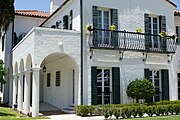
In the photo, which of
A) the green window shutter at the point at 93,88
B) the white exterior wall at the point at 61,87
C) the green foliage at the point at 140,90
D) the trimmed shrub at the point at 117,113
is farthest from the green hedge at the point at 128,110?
the white exterior wall at the point at 61,87

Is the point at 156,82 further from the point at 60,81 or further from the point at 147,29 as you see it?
the point at 60,81

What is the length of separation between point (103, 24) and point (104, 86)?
4227 millimetres

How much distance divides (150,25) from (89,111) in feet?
28.0

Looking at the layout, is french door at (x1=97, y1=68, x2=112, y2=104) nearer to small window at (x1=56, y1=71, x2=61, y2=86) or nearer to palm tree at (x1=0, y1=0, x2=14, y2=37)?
small window at (x1=56, y1=71, x2=61, y2=86)

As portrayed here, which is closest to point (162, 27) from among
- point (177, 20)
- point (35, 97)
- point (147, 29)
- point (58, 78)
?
point (147, 29)

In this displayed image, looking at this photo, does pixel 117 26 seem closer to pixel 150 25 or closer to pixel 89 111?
pixel 150 25

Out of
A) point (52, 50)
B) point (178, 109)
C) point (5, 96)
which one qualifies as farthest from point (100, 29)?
point (5, 96)

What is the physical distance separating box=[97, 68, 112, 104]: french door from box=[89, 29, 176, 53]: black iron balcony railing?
1.71 metres

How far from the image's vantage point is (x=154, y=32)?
20.3m

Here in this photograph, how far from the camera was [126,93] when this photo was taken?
Result: 59.8 ft

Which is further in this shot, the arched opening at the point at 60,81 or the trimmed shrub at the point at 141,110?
the arched opening at the point at 60,81

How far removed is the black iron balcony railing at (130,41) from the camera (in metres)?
17.8

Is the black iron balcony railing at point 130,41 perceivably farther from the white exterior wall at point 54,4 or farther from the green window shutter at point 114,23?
the white exterior wall at point 54,4

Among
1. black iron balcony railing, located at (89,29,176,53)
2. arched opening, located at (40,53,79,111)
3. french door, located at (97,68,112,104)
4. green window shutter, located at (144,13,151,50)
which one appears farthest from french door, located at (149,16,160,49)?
arched opening, located at (40,53,79,111)
